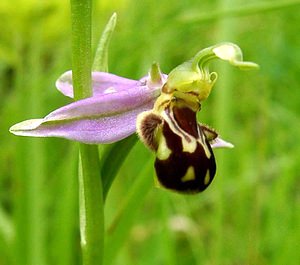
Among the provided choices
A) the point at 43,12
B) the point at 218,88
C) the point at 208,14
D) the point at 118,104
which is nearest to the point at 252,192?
the point at 218,88

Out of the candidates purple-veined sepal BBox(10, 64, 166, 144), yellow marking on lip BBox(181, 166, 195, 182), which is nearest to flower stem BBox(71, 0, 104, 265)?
purple-veined sepal BBox(10, 64, 166, 144)

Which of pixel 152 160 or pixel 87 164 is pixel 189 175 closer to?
pixel 87 164

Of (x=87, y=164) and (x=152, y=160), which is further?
(x=152, y=160)

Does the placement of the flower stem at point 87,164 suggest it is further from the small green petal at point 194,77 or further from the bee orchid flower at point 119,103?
the small green petal at point 194,77

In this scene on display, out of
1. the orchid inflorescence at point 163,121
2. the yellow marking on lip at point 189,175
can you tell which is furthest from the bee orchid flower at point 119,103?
the yellow marking on lip at point 189,175

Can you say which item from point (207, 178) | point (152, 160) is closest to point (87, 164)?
point (207, 178)
